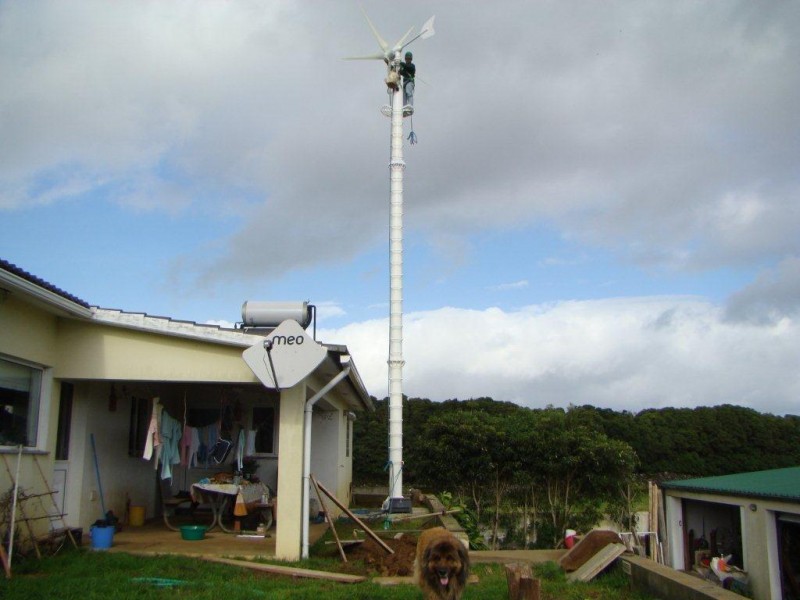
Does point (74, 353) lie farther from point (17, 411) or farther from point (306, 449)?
point (306, 449)

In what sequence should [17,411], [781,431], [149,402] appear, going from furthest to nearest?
[781,431], [149,402], [17,411]

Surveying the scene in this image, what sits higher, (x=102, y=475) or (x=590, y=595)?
(x=102, y=475)

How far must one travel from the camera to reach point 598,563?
367 inches

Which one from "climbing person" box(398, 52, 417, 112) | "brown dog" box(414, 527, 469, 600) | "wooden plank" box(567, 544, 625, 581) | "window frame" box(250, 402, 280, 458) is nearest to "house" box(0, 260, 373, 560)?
"window frame" box(250, 402, 280, 458)

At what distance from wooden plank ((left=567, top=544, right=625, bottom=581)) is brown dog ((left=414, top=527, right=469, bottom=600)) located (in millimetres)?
3260

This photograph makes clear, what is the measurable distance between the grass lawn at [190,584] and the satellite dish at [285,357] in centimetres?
226

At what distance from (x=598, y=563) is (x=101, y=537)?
6.41m

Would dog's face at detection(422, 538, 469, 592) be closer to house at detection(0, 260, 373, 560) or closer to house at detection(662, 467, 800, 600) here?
house at detection(0, 260, 373, 560)

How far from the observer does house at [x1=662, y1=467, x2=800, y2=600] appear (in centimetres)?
950

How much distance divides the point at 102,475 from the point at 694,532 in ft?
34.3

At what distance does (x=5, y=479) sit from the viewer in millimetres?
8594

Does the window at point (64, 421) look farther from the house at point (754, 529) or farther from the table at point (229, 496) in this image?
the house at point (754, 529)

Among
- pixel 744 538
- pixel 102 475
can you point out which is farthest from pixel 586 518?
pixel 102 475

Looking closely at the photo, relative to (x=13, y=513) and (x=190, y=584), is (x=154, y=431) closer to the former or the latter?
(x=13, y=513)
